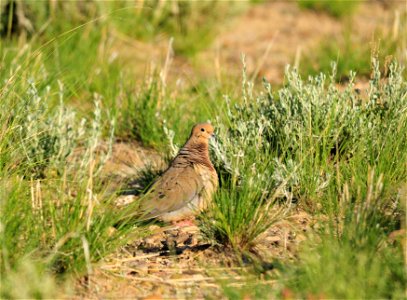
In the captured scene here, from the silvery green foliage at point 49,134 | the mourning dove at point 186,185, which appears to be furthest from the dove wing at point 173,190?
the silvery green foliage at point 49,134

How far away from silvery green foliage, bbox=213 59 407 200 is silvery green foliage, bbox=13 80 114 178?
2.94ft

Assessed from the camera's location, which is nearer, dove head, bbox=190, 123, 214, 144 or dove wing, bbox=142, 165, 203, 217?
dove wing, bbox=142, 165, 203, 217

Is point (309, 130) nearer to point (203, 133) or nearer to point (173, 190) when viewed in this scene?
point (203, 133)

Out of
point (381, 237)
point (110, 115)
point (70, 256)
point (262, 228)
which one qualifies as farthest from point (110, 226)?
point (110, 115)

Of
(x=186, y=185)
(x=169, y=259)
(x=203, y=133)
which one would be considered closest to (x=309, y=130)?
(x=203, y=133)

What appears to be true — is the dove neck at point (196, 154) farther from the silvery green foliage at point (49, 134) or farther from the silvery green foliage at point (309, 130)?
the silvery green foliage at point (49, 134)

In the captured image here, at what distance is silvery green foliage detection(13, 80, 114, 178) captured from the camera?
536cm

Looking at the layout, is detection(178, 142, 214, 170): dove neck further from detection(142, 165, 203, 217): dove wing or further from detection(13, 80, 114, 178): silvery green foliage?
detection(13, 80, 114, 178): silvery green foliage

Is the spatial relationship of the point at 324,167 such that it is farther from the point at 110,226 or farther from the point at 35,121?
the point at 35,121

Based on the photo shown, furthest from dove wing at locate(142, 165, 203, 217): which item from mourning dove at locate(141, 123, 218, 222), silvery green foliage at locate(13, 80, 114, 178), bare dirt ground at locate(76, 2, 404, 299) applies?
silvery green foliage at locate(13, 80, 114, 178)

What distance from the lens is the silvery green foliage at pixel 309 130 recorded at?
4.94m

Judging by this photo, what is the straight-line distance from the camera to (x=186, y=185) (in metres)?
5.12

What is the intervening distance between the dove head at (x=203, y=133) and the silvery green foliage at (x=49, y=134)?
0.63m

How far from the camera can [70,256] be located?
4.01 meters
